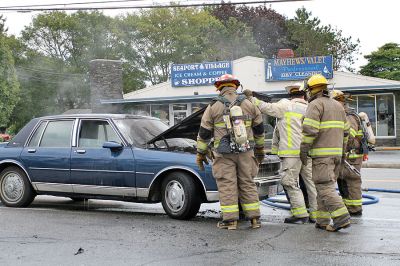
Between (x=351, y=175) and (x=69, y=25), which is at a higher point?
(x=69, y=25)

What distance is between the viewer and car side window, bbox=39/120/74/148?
A: 825 centimetres

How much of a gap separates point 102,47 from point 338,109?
48.7m

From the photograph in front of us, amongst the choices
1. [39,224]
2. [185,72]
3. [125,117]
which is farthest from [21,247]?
[185,72]

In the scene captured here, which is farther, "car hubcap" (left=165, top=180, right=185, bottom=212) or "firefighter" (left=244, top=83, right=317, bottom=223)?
"car hubcap" (left=165, top=180, right=185, bottom=212)

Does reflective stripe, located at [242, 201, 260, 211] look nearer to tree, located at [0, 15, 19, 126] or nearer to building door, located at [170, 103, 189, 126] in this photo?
building door, located at [170, 103, 189, 126]

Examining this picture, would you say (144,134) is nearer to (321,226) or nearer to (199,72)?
(321,226)

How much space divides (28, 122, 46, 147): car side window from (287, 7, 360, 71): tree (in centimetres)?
3842

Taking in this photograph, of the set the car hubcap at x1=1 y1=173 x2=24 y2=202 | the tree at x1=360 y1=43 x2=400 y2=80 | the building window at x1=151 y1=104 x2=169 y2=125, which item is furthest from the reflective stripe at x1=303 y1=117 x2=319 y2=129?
the tree at x1=360 y1=43 x2=400 y2=80

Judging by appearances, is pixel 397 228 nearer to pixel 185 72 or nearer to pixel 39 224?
pixel 39 224

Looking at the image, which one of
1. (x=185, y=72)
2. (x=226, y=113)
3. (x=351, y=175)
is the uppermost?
(x=185, y=72)

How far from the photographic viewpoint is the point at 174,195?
23.9ft

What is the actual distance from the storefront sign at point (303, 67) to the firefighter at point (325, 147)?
71.7ft

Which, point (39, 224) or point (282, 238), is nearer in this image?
point (282, 238)

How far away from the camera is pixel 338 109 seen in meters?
6.52
